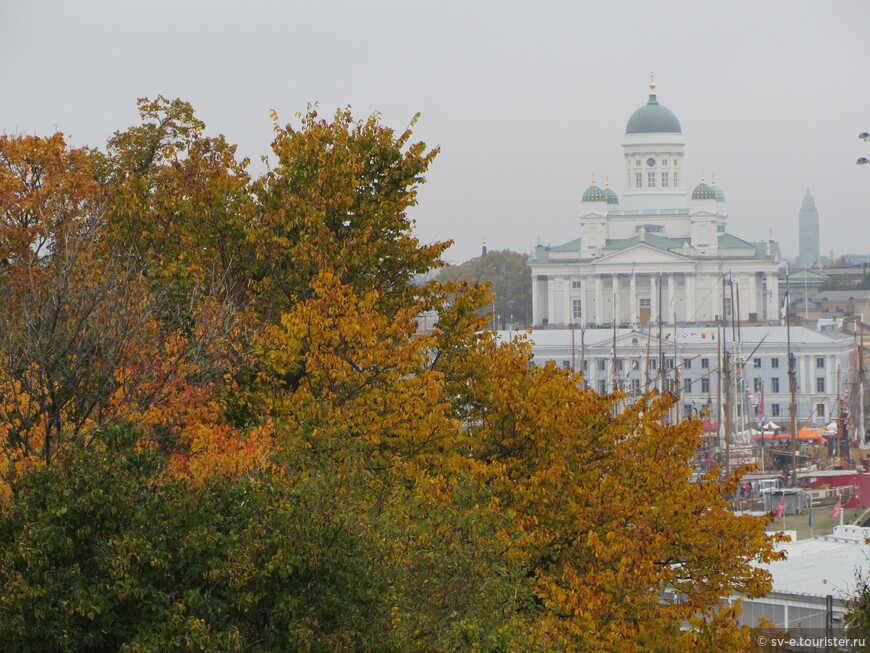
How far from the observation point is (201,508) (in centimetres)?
1218

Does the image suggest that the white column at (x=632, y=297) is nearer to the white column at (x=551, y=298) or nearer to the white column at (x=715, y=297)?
the white column at (x=715, y=297)

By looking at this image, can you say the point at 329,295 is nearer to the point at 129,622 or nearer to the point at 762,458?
the point at 129,622

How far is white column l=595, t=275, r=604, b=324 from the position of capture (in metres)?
167

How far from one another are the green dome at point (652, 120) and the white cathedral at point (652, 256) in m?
0.12

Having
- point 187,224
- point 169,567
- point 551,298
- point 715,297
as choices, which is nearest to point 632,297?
point 715,297

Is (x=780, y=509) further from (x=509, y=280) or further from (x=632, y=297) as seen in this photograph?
(x=509, y=280)

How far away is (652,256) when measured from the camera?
164750 millimetres

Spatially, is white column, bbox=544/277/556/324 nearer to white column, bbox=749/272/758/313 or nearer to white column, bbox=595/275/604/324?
white column, bbox=595/275/604/324

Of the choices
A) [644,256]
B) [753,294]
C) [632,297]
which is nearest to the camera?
[632,297]

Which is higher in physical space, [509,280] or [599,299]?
[509,280]

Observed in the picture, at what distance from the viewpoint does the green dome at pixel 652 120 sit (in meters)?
181

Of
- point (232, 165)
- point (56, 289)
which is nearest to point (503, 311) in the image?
point (232, 165)

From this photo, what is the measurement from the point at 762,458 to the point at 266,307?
169 ft

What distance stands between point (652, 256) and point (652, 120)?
23.5 metres
